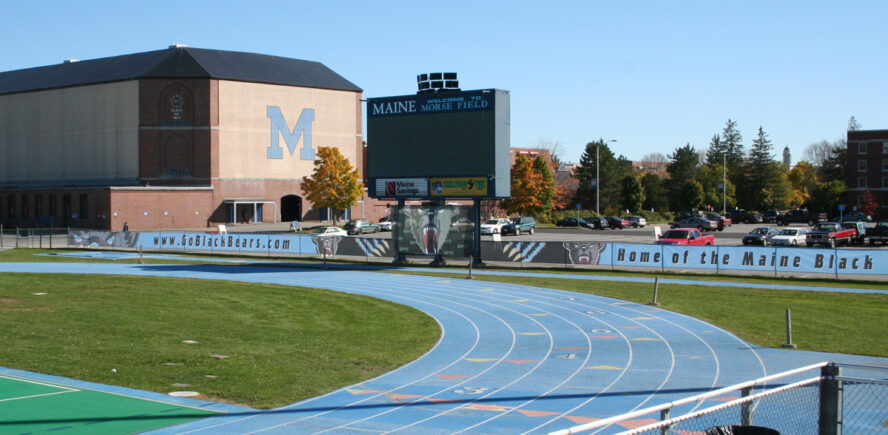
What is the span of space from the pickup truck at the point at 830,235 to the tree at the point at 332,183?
143 feet

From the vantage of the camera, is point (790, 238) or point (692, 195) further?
point (692, 195)

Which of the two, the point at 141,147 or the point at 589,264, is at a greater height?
the point at 141,147

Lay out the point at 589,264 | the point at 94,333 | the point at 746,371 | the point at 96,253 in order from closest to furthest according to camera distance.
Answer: the point at 746,371, the point at 94,333, the point at 589,264, the point at 96,253

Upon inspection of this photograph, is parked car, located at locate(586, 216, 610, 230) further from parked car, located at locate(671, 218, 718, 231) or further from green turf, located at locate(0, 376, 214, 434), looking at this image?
green turf, located at locate(0, 376, 214, 434)

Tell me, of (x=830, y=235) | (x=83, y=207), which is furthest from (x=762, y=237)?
(x=83, y=207)

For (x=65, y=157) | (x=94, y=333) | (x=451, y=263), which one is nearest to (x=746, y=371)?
(x=94, y=333)

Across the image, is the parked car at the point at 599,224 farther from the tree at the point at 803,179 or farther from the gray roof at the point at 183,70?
the tree at the point at 803,179

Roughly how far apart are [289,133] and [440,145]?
48.2m

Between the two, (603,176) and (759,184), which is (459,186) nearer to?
(603,176)

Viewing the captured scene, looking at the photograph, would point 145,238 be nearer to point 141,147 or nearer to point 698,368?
point 141,147

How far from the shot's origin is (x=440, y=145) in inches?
1631

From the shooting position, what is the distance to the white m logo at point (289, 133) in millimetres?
85125

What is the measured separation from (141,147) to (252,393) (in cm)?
7133

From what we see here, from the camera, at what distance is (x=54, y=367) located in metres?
17.5
